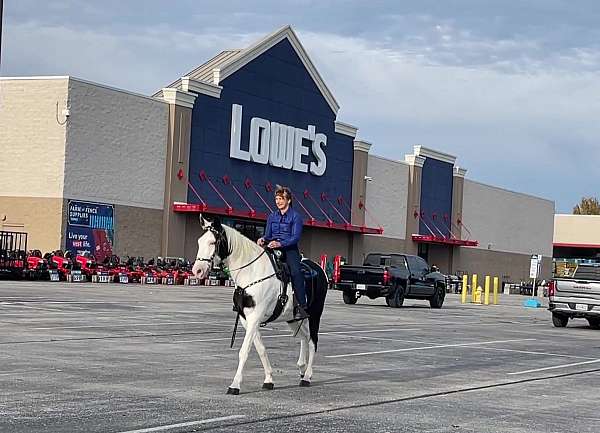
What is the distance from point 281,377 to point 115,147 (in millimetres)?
33870

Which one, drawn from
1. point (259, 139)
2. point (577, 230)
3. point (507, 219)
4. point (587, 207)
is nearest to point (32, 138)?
point (259, 139)

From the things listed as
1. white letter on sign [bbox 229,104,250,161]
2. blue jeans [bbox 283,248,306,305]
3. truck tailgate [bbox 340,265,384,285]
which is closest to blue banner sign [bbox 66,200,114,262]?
white letter on sign [bbox 229,104,250,161]

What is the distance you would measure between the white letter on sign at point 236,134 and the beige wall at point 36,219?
37.5 ft

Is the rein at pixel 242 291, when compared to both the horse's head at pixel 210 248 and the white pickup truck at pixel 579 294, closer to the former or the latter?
the horse's head at pixel 210 248

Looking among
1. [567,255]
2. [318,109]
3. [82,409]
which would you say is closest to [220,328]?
[82,409]

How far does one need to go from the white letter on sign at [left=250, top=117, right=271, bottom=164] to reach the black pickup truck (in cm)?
1834

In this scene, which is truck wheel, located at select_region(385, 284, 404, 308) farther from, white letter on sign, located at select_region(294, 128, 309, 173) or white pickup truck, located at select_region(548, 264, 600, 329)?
white letter on sign, located at select_region(294, 128, 309, 173)

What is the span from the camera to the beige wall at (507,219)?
7756 centimetres

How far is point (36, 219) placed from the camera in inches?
1731

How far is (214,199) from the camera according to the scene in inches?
2034

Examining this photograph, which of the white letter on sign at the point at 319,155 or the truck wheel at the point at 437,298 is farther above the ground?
the white letter on sign at the point at 319,155

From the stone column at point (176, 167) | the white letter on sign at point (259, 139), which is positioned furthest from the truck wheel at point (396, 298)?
the white letter on sign at point (259, 139)

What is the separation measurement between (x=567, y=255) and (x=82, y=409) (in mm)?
104224

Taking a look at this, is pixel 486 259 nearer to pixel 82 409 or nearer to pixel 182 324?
pixel 182 324
